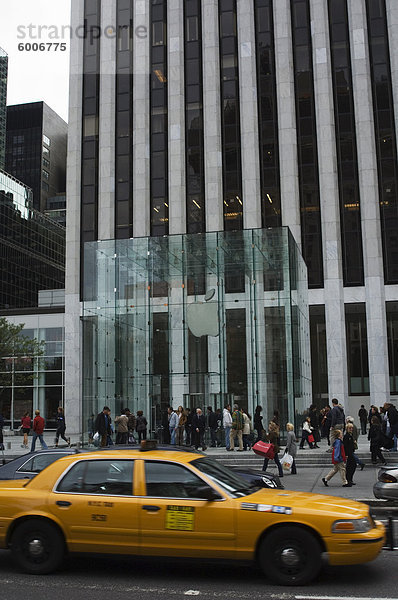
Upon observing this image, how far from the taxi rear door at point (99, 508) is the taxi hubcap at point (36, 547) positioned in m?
0.35

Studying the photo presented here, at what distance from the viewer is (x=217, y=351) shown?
24766mm

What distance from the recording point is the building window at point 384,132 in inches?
1478

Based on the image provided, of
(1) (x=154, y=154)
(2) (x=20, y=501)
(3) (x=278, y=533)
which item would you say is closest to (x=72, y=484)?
(2) (x=20, y=501)

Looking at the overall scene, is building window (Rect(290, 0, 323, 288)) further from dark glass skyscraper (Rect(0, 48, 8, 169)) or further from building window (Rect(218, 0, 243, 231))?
dark glass skyscraper (Rect(0, 48, 8, 169))

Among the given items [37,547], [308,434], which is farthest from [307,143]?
[37,547]

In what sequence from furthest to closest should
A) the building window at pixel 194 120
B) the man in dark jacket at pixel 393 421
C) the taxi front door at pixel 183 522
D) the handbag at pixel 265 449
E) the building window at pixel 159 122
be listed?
the building window at pixel 159 122, the building window at pixel 194 120, the man in dark jacket at pixel 393 421, the handbag at pixel 265 449, the taxi front door at pixel 183 522

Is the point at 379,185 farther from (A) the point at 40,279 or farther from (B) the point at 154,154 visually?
(A) the point at 40,279

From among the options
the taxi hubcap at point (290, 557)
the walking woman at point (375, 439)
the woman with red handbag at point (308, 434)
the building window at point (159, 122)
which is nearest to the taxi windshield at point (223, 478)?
the taxi hubcap at point (290, 557)

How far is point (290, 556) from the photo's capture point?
6863mm

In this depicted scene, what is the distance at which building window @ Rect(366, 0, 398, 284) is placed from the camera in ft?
123

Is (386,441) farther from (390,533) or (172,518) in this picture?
(172,518)

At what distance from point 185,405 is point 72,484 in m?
17.5

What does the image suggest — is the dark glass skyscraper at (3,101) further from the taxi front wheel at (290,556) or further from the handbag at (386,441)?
the taxi front wheel at (290,556)

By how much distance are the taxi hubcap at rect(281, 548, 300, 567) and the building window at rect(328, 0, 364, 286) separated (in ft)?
105
